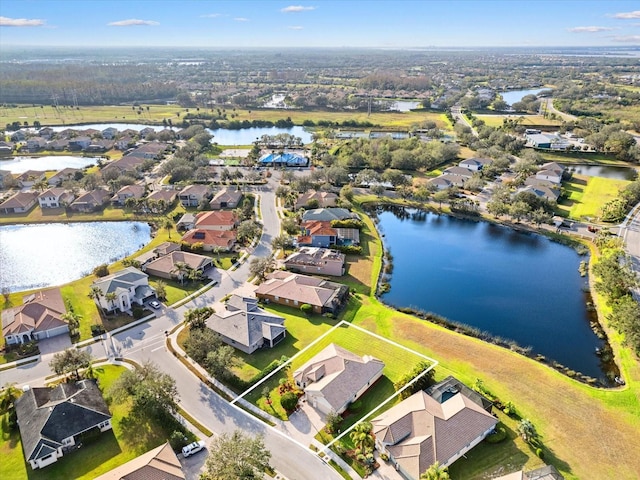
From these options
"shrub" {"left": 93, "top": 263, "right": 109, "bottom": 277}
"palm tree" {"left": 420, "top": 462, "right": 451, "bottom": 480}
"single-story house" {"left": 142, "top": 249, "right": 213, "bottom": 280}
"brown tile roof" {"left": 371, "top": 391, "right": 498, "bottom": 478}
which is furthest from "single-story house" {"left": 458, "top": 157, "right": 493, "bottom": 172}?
"palm tree" {"left": 420, "top": 462, "right": 451, "bottom": 480}

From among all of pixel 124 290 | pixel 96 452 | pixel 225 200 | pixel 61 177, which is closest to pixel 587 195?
pixel 225 200

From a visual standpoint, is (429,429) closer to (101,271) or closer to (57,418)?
(57,418)

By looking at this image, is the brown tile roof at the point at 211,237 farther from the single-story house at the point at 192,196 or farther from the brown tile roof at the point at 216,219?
the single-story house at the point at 192,196

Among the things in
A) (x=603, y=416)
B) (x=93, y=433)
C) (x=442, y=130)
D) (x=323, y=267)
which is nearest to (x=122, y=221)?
(x=323, y=267)

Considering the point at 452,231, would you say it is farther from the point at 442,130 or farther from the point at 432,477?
the point at 442,130

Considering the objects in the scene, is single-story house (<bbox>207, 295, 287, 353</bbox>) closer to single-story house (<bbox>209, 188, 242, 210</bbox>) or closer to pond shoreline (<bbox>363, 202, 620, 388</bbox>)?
pond shoreline (<bbox>363, 202, 620, 388</bbox>)
